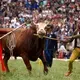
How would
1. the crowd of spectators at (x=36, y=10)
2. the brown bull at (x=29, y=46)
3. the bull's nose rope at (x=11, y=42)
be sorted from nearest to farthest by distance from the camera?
the brown bull at (x=29, y=46) < the bull's nose rope at (x=11, y=42) < the crowd of spectators at (x=36, y=10)

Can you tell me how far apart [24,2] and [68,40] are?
2095 centimetres

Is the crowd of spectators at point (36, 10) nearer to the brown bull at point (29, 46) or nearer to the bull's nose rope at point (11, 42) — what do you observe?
the bull's nose rope at point (11, 42)

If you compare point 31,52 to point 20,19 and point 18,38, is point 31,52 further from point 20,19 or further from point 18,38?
point 20,19

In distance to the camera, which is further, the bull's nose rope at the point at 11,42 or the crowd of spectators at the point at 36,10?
the crowd of spectators at the point at 36,10

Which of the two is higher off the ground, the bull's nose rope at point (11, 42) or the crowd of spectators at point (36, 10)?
the bull's nose rope at point (11, 42)

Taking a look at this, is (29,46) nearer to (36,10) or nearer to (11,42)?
(11,42)

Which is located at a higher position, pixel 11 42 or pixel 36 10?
pixel 11 42

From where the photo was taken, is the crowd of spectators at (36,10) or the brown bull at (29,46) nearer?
the brown bull at (29,46)

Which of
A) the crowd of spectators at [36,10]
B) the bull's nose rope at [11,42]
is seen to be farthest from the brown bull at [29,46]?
the crowd of spectators at [36,10]

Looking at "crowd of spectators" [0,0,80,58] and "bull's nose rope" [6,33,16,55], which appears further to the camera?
"crowd of spectators" [0,0,80,58]

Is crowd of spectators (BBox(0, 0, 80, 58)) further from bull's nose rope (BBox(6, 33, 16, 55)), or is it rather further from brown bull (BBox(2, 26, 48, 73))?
brown bull (BBox(2, 26, 48, 73))

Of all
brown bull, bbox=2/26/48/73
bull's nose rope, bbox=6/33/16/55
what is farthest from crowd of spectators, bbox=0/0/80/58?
brown bull, bbox=2/26/48/73

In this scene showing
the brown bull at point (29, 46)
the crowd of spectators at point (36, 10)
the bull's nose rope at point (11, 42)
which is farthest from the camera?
the crowd of spectators at point (36, 10)

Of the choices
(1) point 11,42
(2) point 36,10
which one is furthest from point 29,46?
(2) point 36,10
